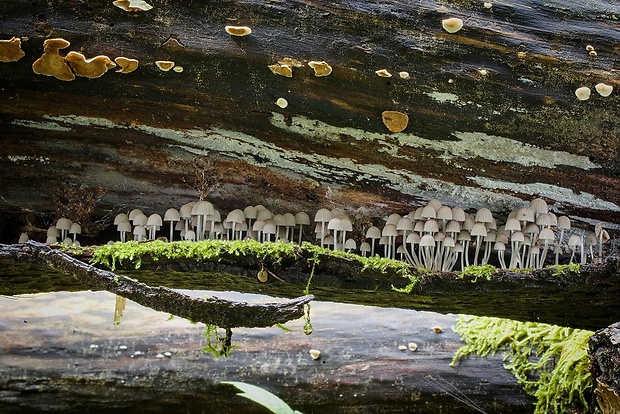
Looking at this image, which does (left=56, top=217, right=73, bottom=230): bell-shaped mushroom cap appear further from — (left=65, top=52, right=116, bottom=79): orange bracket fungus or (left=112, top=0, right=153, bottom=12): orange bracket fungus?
(left=112, top=0, right=153, bottom=12): orange bracket fungus

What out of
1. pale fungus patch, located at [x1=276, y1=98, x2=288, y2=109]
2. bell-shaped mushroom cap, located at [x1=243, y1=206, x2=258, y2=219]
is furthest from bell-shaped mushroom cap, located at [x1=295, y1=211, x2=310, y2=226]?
pale fungus patch, located at [x1=276, y1=98, x2=288, y2=109]

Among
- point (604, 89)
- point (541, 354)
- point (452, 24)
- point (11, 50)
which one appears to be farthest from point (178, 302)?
point (541, 354)

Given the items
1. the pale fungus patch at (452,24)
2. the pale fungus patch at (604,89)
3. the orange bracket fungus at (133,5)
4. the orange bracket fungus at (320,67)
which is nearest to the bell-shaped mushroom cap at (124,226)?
the orange bracket fungus at (133,5)

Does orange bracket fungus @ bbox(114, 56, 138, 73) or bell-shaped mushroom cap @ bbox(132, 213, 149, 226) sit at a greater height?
orange bracket fungus @ bbox(114, 56, 138, 73)

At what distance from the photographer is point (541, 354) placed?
4.55 m

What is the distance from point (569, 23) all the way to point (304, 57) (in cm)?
167

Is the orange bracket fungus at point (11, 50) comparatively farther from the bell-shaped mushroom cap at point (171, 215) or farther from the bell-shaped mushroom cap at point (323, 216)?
the bell-shaped mushroom cap at point (323, 216)

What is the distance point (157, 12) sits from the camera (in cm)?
346

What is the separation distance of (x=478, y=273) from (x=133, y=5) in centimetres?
252

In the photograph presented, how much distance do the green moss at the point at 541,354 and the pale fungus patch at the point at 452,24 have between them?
237 cm

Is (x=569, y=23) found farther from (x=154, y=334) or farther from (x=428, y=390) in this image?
(x=154, y=334)

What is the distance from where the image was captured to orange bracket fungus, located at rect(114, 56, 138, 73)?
3.39 metres

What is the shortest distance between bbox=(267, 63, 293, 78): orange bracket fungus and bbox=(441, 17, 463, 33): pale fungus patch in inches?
38.5

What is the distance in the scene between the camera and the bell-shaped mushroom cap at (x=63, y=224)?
12.2ft
